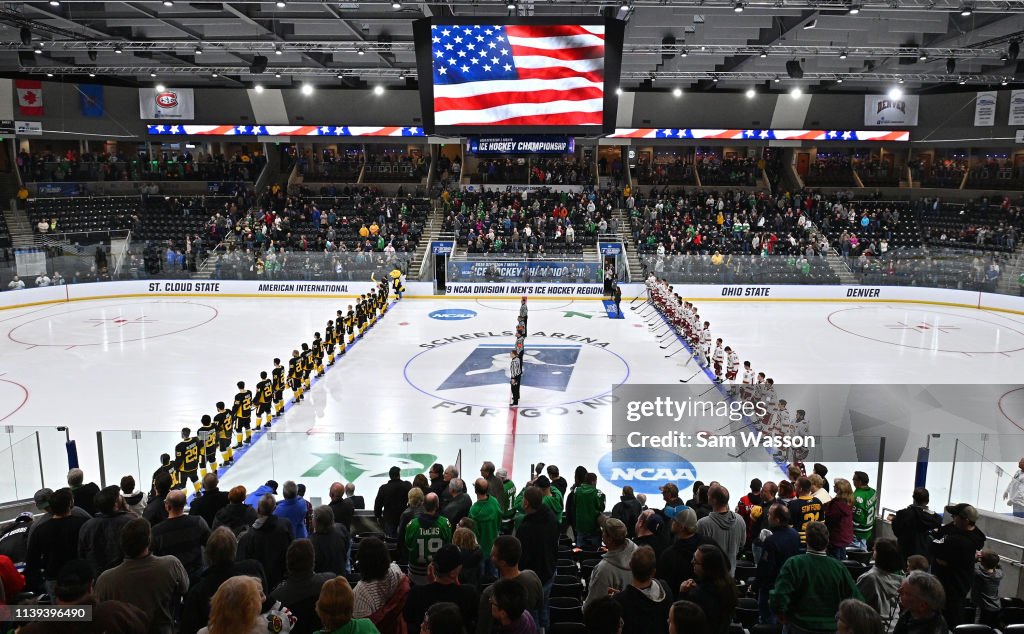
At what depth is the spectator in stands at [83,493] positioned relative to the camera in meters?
6.35

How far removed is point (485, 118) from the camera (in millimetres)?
16078

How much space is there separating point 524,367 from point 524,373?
20.7 inches

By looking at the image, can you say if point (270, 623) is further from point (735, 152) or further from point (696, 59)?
point (735, 152)

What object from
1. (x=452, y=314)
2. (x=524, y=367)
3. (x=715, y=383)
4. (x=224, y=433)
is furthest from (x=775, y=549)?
(x=452, y=314)

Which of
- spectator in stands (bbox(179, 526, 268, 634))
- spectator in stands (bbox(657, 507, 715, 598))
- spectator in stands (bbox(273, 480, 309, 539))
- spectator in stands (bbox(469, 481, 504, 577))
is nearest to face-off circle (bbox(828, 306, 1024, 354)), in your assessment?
spectator in stands (bbox(469, 481, 504, 577))

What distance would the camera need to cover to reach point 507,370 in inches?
656

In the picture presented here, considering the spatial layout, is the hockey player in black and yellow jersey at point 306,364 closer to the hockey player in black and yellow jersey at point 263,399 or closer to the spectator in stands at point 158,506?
the hockey player in black and yellow jersey at point 263,399

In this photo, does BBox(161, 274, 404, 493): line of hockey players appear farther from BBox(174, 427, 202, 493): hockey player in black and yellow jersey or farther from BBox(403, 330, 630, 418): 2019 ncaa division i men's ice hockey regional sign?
BBox(403, 330, 630, 418): 2019 ncaa division i men's ice hockey regional sign

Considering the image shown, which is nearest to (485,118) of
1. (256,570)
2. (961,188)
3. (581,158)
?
(256,570)

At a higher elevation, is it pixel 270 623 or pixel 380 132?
pixel 380 132

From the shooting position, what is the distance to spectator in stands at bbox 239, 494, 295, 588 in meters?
5.11

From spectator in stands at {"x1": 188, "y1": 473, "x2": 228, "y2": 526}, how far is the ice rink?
2304mm

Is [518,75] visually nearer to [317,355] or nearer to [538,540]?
[317,355]

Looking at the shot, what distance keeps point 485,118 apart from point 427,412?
6676mm
